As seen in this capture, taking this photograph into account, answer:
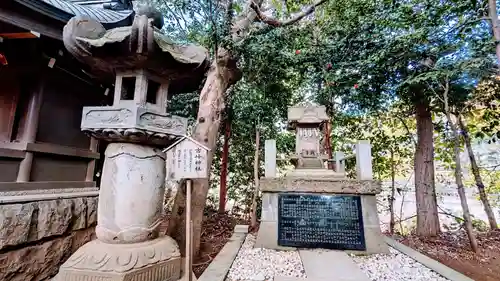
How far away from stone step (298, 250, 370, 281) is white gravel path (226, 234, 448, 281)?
105 millimetres

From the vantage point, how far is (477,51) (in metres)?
4.59

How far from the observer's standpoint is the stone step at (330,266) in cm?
312

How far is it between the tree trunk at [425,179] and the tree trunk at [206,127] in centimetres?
512

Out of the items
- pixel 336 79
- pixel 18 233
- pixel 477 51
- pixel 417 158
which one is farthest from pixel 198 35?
pixel 417 158

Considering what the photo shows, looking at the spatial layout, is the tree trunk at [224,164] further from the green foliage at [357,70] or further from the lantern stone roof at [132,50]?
the lantern stone roof at [132,50]

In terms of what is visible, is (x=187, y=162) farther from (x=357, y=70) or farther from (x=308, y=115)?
(x=357, y=70)

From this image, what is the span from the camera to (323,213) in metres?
4.45

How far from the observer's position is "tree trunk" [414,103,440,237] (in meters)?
6.20

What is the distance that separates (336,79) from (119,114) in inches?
204

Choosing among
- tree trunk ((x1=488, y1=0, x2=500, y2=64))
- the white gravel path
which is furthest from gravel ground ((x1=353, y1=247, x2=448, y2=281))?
tree trunk ((x1=488, y1=0, x2=500, y2=64))

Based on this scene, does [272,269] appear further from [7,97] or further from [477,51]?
[477,51]

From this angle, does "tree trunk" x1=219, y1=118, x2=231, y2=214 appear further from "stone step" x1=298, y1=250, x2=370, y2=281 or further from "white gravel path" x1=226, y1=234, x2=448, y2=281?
"stone step" x1=298, y1=250, x2=370, y2=281

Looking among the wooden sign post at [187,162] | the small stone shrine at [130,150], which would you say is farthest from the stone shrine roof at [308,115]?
the wooden sign post at [187,162]

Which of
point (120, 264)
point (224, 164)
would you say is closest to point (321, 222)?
point (120, 264)
